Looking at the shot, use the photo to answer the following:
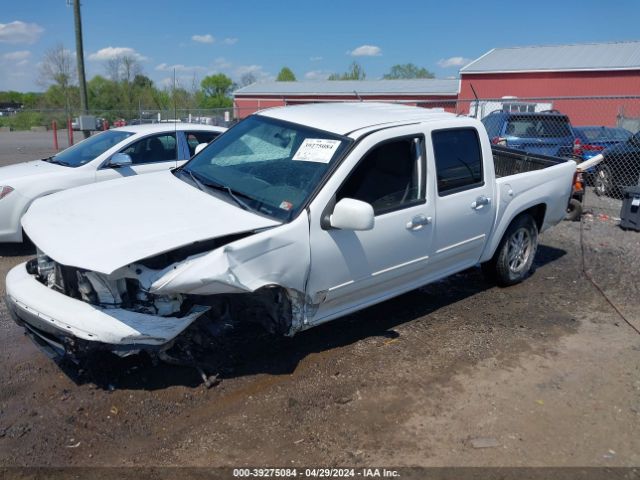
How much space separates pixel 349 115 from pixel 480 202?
144cm

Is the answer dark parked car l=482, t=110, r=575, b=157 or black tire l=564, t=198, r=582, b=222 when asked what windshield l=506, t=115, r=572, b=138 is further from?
black tire l=564, t=198, r=582, b=222

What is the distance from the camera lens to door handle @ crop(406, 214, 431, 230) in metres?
4.26

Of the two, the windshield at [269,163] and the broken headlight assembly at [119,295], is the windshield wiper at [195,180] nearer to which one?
the windshield at [269,163]

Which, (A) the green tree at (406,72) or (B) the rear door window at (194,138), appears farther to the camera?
(A) the green tree at (406,72)

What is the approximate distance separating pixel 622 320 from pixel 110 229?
4.76 meters

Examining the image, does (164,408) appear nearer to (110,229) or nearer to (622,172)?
(110,229)

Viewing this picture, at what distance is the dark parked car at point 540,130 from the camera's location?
38.4 ft

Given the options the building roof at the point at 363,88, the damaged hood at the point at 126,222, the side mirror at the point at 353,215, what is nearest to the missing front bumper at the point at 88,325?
the damaged hood at the point at 126,222

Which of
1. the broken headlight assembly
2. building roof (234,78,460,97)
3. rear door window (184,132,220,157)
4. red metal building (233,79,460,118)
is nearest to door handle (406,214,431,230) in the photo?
the broken headlight assembly

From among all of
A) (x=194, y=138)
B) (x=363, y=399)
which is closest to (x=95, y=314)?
(x=363, y=399)

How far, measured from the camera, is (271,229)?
353 cm

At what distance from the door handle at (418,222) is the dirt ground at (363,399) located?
1.02 meters

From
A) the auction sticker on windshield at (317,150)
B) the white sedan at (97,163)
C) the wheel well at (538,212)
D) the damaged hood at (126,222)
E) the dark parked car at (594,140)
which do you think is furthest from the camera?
the dark parked car at (594,140)

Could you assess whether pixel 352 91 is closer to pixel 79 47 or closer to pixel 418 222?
pixel 79 47
